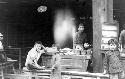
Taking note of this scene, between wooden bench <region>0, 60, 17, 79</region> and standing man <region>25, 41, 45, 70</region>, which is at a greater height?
standing man <region>25, 41, 45, 70</region>

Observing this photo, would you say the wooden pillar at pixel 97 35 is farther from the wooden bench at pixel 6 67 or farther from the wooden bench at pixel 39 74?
the wooden bench at pixel 6 67

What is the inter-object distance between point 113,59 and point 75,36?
4.16 metres

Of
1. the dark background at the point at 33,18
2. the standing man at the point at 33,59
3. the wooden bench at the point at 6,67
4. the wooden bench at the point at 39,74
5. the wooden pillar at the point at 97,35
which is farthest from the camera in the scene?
the dark background at the point at 33,18

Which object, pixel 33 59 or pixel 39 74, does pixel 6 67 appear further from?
pixel 39 74

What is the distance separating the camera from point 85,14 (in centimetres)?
1655

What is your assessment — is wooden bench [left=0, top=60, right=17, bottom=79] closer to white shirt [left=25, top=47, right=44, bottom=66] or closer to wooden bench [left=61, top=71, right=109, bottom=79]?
white shirt [left=25, top=47, right=44, bottom=66]

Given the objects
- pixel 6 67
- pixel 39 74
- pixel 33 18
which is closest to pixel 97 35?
pixel 39 74

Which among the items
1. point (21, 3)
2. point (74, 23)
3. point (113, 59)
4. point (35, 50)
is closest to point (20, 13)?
point (21, 3)

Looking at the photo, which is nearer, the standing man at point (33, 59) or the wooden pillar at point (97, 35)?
the standing man at point (33, 59)

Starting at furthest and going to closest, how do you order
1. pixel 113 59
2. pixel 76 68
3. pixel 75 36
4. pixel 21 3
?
pixel 21 3 < pixel 75 36 < pixel 76 68 < pixel 113 59

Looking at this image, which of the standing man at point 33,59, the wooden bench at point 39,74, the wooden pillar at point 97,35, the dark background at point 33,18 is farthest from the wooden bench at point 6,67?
the dark background at point 33,18

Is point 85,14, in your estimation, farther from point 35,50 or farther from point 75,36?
point 35,50

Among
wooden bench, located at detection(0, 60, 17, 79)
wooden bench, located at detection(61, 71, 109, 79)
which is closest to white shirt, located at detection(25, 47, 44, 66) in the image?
wooden bench, located at detection(0, 60, 17, 79)

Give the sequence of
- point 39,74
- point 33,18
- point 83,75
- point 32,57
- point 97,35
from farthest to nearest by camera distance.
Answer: point 33,18
point 32,57
point 97,35
point 39,74
point 83,75
